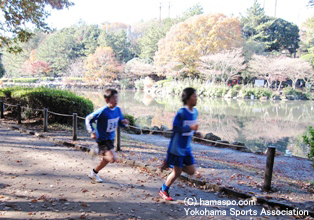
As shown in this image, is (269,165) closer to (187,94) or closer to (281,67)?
(187,94)

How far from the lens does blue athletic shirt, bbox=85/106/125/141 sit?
4051 mm

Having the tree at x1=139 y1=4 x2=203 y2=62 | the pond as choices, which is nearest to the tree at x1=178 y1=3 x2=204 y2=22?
the tree at x1=139 y1=4 x2=203 y2=62

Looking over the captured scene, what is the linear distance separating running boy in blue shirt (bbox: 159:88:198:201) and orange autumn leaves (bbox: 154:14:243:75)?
32.7 meters

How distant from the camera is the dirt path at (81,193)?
3.43m

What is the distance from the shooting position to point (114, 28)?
7744 cm

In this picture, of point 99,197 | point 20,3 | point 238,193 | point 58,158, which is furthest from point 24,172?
point 20,3

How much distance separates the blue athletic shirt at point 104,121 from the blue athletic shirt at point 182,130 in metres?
1.11

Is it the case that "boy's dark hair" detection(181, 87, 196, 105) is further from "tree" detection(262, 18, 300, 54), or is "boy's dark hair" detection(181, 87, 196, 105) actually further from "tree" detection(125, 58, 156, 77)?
"tree" detection(262, 18, 300, 54)

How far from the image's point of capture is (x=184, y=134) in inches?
140

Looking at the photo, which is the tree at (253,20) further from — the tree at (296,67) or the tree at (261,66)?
the tree at (296,67)

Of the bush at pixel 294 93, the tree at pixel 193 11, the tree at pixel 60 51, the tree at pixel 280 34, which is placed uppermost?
the tree at pixel 193 11

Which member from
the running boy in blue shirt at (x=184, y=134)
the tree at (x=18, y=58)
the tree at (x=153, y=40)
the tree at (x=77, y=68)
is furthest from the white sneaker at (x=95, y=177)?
the tree at (x=18, y=58)

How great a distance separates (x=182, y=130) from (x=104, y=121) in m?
1.34

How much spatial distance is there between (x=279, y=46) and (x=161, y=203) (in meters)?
47.7
